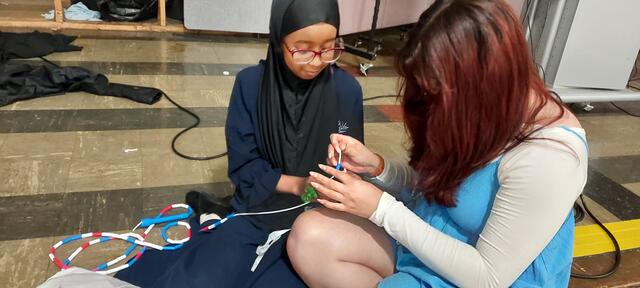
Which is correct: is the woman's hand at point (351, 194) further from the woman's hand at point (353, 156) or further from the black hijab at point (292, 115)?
the black hijab at point (292, 115)

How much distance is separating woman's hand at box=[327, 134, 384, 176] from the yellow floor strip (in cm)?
93

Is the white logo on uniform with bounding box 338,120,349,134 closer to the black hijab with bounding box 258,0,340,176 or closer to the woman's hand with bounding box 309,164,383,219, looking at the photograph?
the black hijab with bounding box 258,0,340,176

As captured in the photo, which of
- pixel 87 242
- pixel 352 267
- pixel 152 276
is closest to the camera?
pixel 352 267

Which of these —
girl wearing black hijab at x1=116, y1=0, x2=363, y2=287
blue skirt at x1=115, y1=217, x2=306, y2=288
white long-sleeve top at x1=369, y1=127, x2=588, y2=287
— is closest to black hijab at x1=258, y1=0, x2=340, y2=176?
girl wearing black hijab at x1=116, y1=0, x2=363, y2=287

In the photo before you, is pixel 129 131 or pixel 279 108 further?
pixel 129 131

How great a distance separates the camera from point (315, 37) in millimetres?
1319

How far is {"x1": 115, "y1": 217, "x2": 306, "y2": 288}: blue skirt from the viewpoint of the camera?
137cm

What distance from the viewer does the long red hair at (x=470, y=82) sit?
2.85ft

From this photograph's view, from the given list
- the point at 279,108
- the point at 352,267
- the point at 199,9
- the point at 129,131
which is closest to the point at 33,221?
the point at 129,131

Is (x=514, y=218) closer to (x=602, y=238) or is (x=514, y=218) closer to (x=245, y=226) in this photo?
(x=245, y=226)

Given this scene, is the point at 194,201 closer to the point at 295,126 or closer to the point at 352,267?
the point at 295,126

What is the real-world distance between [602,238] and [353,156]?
1207mm

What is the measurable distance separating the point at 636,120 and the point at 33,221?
3514 mm

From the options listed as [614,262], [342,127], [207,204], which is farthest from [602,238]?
[207,204]
